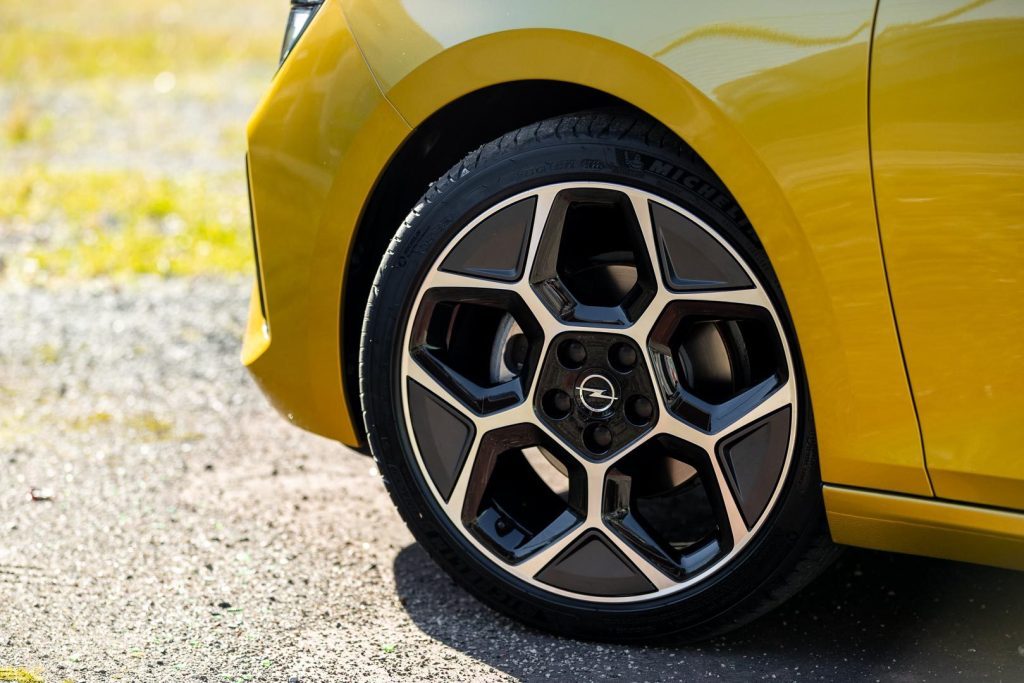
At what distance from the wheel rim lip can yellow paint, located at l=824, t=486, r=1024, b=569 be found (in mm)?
132

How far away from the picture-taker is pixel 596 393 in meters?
2.25

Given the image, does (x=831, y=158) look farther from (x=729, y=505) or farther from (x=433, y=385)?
(x=433, y=385)

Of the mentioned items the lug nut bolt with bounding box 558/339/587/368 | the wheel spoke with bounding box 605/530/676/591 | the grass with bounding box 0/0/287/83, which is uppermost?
the lug nut bolt with bounding box 558/339/587/368

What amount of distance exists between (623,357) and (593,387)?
0.27 ft

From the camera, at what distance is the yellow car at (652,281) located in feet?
6.07

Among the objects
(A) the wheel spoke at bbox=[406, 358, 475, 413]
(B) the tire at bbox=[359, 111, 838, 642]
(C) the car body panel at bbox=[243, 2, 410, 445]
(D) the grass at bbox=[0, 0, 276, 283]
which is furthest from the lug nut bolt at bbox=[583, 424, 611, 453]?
(D) the grass at bbox=[0, 0, 276, 283]

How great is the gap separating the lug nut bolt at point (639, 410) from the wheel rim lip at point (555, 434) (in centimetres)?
2

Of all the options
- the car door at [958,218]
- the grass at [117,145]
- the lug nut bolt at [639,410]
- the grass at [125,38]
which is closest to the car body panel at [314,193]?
the lug nut bolt at [639,410]

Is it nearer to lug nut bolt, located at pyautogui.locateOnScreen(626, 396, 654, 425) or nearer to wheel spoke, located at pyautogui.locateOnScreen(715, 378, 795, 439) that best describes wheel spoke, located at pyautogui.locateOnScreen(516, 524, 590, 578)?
lug nut bolt, located at pyautogui.locateOnScreen(626, 396, 654, 425)

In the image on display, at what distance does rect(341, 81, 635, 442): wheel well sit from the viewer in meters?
2.42

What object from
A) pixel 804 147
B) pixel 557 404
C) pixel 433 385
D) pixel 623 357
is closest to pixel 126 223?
→ pixel 433 385

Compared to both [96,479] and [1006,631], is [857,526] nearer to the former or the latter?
[1006,631]

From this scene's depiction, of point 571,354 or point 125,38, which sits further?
point 125,38

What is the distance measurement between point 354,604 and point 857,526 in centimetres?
114
